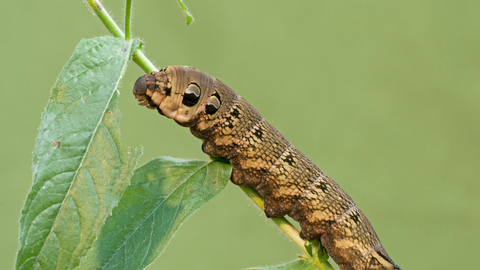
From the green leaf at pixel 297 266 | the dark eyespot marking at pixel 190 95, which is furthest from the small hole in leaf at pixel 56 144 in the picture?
the green leaf at pixel 297 266

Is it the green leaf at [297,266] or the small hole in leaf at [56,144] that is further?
the green leaf at [297,266]

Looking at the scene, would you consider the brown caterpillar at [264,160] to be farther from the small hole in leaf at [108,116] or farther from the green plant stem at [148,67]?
the small hole in leaf at [108,116]

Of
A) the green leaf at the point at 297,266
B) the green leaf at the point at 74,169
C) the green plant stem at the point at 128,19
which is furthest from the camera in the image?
the green leaf at the point at 297,266

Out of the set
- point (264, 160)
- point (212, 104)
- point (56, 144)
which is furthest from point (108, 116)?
point (264, 160)

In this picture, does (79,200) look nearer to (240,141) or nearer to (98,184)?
(98,184)

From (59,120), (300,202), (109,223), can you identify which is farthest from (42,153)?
(300,202)

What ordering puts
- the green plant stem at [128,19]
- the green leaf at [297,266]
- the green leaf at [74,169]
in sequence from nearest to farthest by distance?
the green leaf at [74,169], the green plant stem at [128,19], the green leaf at [297,266]

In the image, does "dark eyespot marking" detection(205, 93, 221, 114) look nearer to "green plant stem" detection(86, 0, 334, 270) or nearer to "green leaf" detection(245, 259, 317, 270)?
"green plant stem" detection(86, 0, 334, 270)

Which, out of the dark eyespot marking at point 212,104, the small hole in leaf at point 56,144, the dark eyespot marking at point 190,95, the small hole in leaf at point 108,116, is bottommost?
the dark eyespot marking at point 212,104
